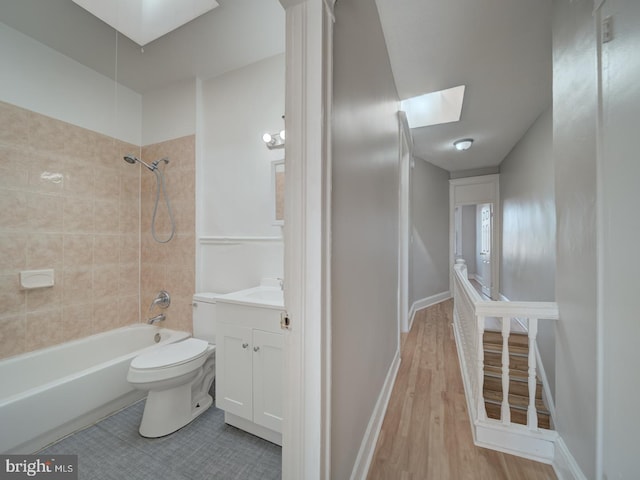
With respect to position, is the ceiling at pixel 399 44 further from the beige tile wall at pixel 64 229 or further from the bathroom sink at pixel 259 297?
the bathroom sink at pixel 259 297

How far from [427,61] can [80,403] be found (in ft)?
11.3

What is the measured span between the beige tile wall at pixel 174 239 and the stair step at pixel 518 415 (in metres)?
2.63

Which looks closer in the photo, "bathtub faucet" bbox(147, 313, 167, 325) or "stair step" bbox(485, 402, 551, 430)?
"stair step" bbox(485, 402, 551, 430)

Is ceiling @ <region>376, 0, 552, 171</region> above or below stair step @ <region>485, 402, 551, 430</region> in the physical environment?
above

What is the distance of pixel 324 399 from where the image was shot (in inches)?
31.0

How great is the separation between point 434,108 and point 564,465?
3.30 meters

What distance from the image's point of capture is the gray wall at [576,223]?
103 centimetres

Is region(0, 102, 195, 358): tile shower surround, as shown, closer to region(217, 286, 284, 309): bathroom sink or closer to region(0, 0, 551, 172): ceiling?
region(0, 0, 551, 172): ceiling

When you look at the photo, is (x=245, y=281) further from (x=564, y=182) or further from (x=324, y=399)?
(x=564, y=182)

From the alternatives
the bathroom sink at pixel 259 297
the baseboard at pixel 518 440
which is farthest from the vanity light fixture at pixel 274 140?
the baseboard at pixel 518 440

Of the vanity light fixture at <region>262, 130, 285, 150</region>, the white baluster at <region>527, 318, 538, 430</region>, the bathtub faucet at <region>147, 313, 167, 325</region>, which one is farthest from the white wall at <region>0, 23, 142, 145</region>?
the white baluster at <region>527, 318, 538, 430</region>

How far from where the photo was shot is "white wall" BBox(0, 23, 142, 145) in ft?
Answer: 6.02

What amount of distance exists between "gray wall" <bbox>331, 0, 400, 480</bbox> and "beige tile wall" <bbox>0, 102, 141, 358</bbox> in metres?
2.44

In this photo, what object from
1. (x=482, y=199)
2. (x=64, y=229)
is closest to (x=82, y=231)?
(x=64, y=229)
